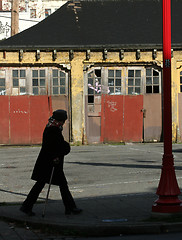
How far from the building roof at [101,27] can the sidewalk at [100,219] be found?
19.5m

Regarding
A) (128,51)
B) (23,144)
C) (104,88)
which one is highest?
(128,51)

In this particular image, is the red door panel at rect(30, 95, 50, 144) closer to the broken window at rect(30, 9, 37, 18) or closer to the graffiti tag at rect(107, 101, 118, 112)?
the graffiti tag at rect(107, 101, 118, 112)

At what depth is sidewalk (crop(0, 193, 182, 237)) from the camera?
8258 mm

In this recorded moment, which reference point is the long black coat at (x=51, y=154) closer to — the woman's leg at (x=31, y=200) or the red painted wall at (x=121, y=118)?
the woman's leg at (x=31, y=200)

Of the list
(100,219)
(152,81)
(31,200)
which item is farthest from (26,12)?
(100,219)

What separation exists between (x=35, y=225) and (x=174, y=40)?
2194 centimetres

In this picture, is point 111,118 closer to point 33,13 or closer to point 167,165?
point 167,165

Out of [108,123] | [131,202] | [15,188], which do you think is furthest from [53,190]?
[108,123]

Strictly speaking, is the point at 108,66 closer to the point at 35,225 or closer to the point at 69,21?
the point at 69,21

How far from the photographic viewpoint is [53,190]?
41.2ft

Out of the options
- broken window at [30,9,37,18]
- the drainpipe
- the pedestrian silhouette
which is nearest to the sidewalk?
the pedestrian silhouette

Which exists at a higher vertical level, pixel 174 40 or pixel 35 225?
pixel 174 40

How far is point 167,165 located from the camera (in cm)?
919

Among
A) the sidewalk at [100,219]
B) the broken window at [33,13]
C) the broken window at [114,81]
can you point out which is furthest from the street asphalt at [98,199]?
the broken window at [33,13]
